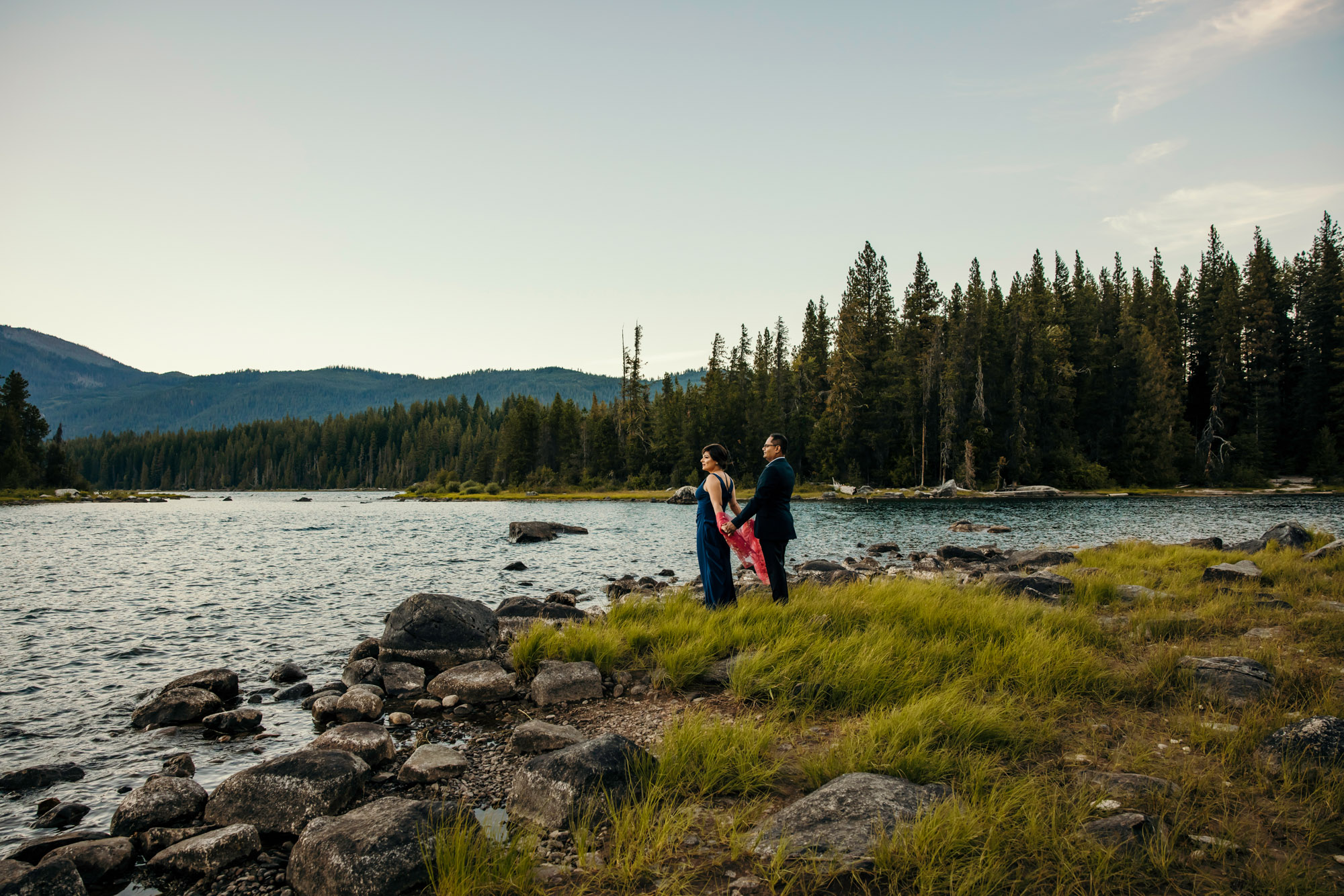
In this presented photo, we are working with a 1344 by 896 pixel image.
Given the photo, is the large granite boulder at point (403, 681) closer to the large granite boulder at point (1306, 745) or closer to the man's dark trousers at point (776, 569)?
the man's dark trousers at point (776, 569)

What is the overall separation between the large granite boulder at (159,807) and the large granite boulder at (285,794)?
Answer: 0.17 meters

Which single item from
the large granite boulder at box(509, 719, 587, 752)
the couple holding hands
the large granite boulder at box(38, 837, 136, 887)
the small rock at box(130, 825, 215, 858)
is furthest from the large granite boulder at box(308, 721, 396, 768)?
the couple holding hands

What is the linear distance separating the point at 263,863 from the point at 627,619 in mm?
6012

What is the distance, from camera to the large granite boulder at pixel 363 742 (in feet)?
20.1

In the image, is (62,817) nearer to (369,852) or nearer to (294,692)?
(294,692)

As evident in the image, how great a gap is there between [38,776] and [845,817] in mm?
7670

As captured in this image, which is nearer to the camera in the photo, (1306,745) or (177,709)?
(1306,745)

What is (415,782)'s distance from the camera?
5.76m

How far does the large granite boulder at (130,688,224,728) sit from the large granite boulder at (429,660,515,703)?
8.77 ft

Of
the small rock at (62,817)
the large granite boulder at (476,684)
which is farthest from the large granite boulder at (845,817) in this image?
the small rock at (62,817)

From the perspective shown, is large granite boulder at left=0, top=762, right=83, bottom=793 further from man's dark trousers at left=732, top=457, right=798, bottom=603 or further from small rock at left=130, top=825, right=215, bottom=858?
man's dark trousers at left=732, top=457, right=798, bottom=603

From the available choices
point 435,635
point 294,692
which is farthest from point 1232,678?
point 294,692

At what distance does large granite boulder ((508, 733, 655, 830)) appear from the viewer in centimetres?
453

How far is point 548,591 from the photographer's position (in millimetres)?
17844
